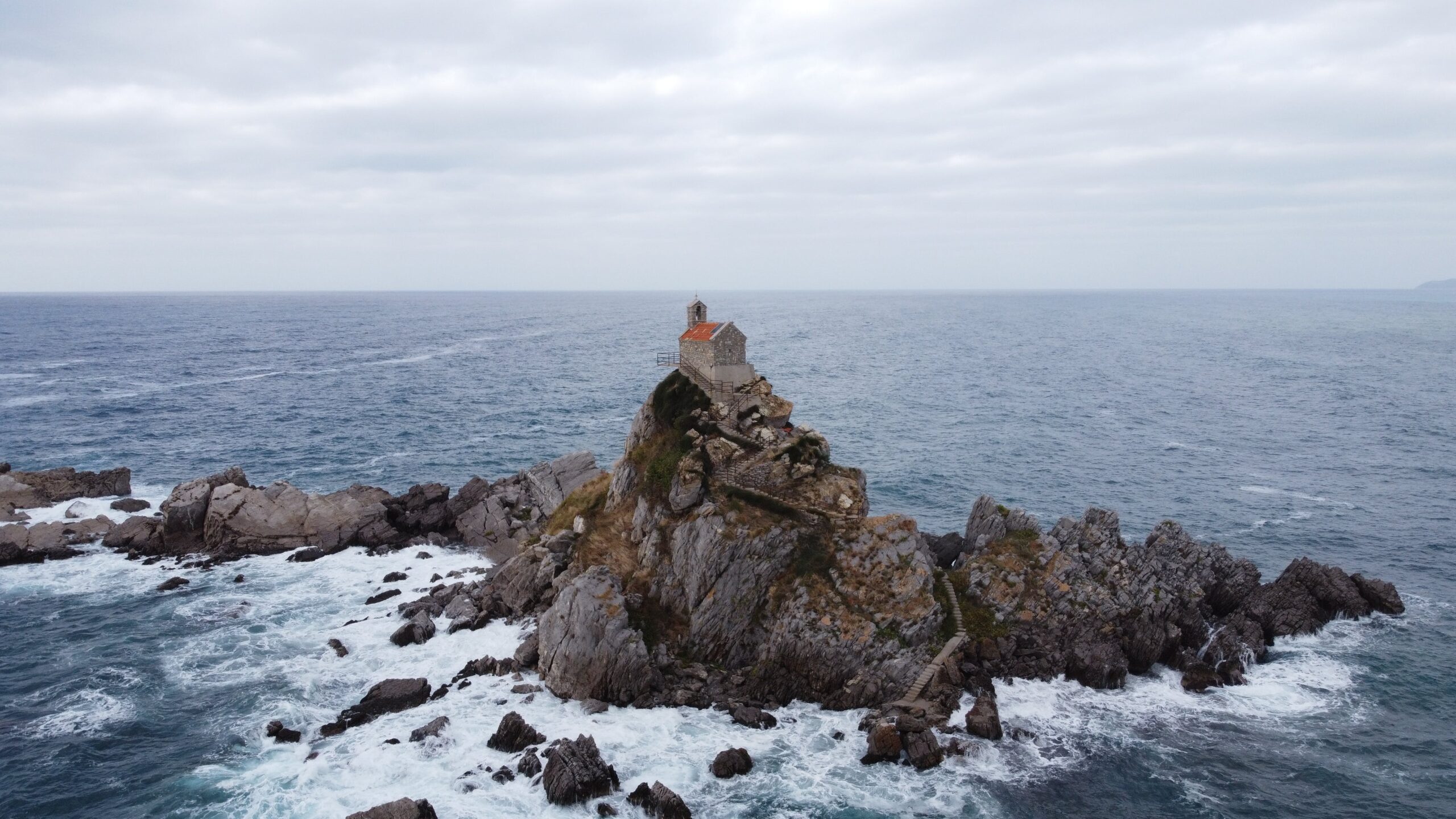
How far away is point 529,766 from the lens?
120 ft

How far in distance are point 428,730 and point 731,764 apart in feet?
48.7

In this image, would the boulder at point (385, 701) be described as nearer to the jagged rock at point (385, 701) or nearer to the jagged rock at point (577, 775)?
the jagged rock at point (385, 701)

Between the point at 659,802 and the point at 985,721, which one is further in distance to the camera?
the point at 985,721

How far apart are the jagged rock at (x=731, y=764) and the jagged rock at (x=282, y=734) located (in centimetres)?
→ 2020

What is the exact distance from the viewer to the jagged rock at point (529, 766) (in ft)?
120

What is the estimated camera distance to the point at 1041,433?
100750mm

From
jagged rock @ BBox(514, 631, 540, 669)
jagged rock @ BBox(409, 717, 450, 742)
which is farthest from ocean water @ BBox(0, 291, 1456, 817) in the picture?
jagged rock @ BBox(514, 631, 540, 669)

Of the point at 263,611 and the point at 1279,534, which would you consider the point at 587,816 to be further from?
the point at 1279,534

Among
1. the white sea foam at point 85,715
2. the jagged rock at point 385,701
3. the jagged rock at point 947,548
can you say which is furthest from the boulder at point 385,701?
the jagged rock at point 947,548

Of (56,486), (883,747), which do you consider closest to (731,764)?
(883,747)

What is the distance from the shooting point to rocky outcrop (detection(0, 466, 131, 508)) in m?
68.1

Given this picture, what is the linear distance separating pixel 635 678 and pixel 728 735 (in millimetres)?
6146

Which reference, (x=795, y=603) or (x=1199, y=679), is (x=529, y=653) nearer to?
(x=795, y=603)

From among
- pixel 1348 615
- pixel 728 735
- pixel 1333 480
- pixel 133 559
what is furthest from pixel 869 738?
pixel 1333 480
